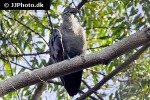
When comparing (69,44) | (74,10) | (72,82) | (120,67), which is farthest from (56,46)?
(120,67)

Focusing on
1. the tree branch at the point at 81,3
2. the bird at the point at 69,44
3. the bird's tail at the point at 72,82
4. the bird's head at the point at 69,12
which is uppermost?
the tree branch at the point at 81,3

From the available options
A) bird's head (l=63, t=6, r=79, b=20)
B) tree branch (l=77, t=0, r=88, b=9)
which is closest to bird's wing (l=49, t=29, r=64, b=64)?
bird's head (l=63, t=6, r=79, b=20)

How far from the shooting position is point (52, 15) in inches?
148

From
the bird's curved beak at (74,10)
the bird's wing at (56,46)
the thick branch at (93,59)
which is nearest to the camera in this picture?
the thick branch at (93,59)

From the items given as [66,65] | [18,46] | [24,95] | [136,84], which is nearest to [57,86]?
[24,95]

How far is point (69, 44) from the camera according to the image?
11.0 feet

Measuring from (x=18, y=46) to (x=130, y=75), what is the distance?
1.24m

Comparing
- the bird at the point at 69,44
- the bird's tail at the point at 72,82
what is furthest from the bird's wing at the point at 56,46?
the bird's tail at the point at 72,82

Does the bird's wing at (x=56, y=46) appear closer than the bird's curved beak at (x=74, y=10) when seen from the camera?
Yes

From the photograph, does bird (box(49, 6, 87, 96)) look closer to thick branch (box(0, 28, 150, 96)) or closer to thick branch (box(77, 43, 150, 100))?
thick branch (box(77, 43, 150, 100))

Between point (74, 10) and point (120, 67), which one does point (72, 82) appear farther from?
point (74, 10)

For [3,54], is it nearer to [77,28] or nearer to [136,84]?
[77,28]

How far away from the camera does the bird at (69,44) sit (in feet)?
10.3

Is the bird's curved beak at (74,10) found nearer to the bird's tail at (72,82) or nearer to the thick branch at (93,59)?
the bird's tail at (72,82)
